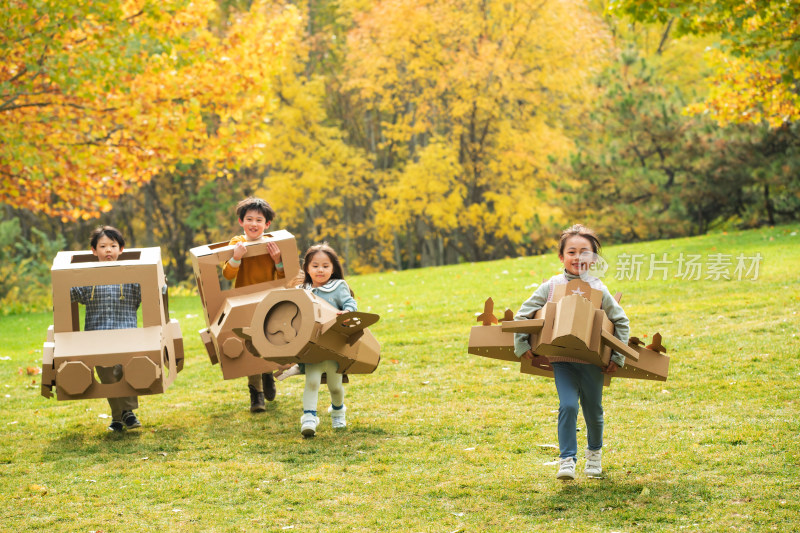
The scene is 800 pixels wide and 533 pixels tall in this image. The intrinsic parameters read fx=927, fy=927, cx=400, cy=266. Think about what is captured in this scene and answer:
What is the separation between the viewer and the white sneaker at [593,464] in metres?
5.14

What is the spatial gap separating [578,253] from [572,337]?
0.60m

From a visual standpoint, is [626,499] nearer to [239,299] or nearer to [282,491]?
[282,491]

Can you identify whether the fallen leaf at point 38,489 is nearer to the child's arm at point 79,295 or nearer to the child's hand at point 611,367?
the child's arm at point 79,295

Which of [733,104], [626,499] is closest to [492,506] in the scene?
[626,499]

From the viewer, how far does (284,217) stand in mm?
30094

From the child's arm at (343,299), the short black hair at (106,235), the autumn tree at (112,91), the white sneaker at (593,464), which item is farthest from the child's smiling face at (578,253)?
the autumn tree at (112,91)

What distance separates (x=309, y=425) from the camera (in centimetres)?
645

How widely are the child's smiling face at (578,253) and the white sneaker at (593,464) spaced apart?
1.02 metres

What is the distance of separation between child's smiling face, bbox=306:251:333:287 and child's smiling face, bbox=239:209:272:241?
761mm

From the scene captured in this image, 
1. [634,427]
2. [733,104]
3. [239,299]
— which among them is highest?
[733,104]

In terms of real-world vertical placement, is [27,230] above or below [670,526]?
above

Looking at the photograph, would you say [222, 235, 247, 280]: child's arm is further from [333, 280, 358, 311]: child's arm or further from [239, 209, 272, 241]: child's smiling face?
[333, 280, 358, 311]: child's arm

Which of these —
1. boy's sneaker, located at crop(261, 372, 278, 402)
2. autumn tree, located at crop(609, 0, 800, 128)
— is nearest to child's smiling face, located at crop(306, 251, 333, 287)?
boy's sneaker, located at crop(261, 372, 278, 402)

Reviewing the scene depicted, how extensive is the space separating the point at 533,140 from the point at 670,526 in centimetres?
2319
